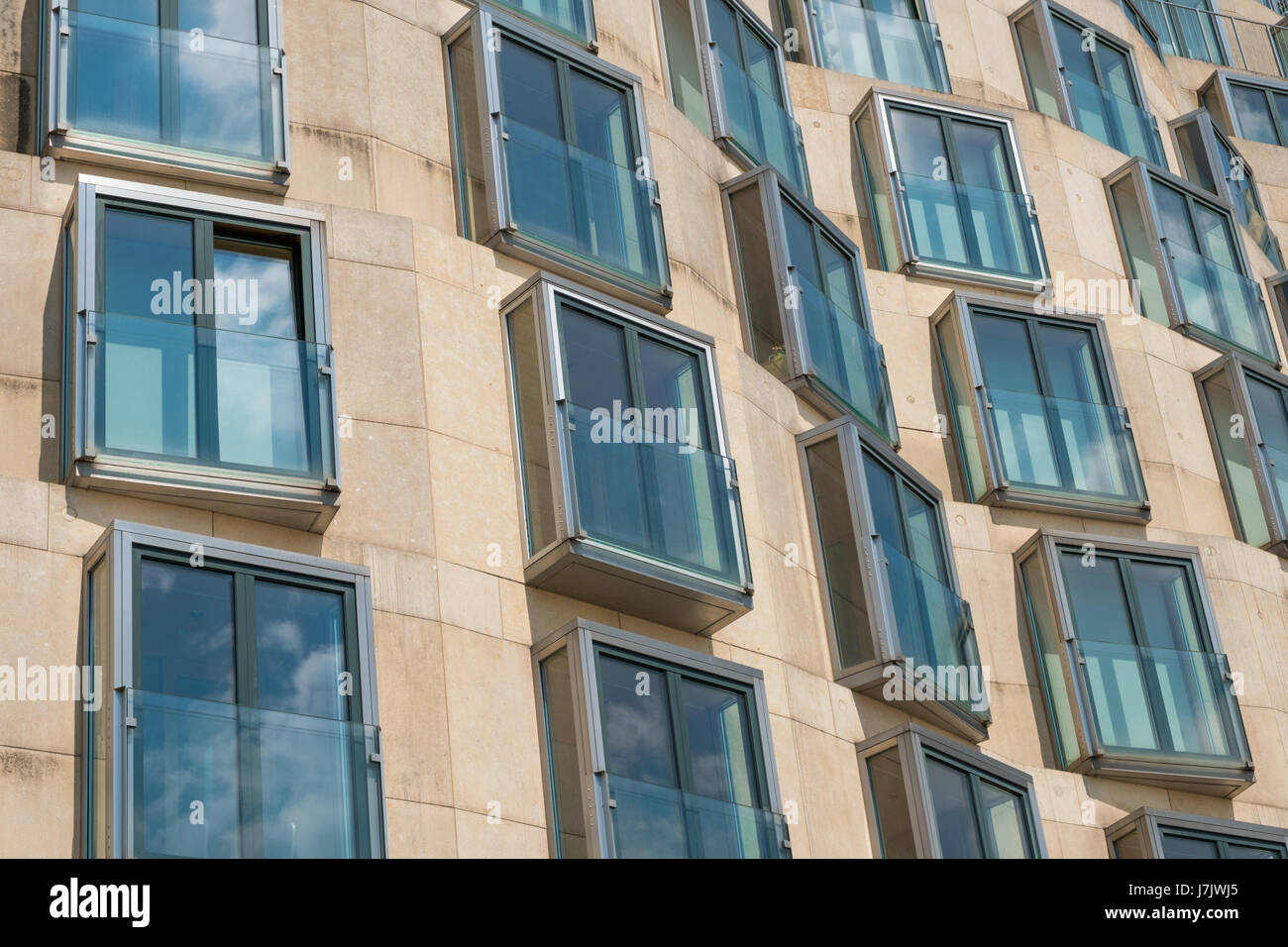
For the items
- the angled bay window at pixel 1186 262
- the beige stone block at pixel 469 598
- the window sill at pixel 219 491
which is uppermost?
the angled bay window at pixel 1186 262

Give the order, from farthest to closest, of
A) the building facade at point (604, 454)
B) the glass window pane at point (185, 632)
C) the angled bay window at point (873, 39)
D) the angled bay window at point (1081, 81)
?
the angled bay window at point (1081, 81) → the angled bay window at point (873, 39) → the building facade at point (604, 454) → the glass window pane at point (185, 632)

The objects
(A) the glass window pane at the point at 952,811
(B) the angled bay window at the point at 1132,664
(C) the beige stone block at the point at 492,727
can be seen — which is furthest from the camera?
(B) the angled bay window at the point at 1132,664

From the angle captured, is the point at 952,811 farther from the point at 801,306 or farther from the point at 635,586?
the point at 801,306

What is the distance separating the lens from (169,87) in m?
19.8

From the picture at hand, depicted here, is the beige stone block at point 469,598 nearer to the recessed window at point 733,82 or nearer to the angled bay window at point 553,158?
the angled bay window at point 553,158

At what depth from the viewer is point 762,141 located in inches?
1083

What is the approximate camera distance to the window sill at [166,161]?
1906cm

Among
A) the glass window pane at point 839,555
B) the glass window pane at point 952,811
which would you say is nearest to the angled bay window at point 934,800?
the glass window pane at point 952,811

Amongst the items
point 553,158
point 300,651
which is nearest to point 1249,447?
point 553,158

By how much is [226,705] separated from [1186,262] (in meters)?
20.3

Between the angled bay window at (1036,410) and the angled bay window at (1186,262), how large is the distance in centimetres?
322

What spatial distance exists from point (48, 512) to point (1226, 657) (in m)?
16.0

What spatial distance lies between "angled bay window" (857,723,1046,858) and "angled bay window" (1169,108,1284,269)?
15.2 m
